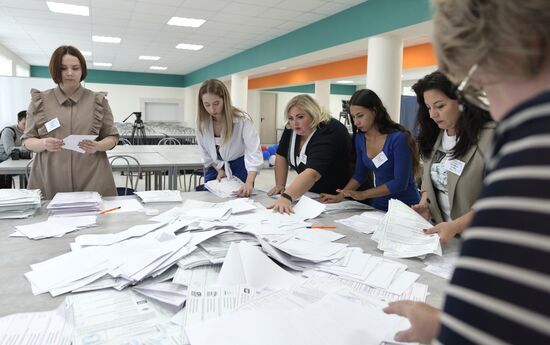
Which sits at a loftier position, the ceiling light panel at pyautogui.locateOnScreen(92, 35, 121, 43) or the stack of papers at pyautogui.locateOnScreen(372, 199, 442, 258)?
the ceiling light panel at pyautogui.locateOnScreen(92, 35, 121, 43)

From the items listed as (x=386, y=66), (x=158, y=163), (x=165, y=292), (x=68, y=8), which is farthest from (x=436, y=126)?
(x=68, y=8)

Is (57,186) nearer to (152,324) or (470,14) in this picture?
(152,324)

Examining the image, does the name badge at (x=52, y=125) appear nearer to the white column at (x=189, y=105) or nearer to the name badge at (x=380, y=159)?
the name badge at (x=380, y=159)

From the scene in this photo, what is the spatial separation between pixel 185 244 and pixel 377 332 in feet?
2.06

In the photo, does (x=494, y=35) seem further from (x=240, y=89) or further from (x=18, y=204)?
(x=240, y=89)

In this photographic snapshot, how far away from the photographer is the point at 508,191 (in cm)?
35

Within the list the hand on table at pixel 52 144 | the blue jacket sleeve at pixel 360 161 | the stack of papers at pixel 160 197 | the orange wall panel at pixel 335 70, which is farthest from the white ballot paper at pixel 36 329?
the orange wall panel at pixel 335 70

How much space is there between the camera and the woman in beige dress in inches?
80.7

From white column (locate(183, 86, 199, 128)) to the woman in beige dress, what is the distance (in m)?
12.4

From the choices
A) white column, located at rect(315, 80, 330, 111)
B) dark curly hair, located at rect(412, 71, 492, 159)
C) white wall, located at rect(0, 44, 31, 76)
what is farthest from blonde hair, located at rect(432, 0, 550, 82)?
white wall, located at rect(0, 44, 31, 76)

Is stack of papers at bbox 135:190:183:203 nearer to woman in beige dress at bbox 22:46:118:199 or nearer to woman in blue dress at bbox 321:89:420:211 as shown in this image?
woman in beige dress at bbox 22:46:118:199

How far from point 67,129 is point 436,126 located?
1.80m

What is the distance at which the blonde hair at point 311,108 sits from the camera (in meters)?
2.17

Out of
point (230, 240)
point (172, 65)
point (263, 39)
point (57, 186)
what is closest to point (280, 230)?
point (230, 240)
